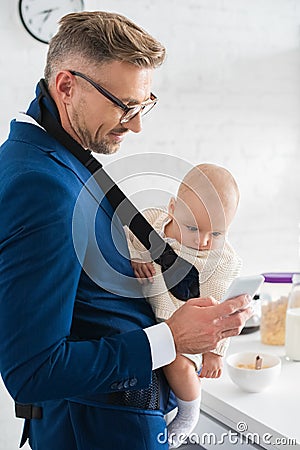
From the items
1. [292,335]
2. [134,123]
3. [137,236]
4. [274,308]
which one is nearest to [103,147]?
[134,123]

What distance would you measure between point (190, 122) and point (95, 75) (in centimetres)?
123

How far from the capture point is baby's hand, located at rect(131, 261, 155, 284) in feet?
4.14

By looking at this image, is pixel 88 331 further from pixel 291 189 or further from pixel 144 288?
pixel 291 189

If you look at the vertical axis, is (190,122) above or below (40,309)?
below

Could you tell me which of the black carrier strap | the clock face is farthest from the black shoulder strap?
the clock face

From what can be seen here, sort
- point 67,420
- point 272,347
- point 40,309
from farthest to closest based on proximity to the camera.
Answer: point 272,347 → point 67,420 → point 40,309

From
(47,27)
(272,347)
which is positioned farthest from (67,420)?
(47,27)

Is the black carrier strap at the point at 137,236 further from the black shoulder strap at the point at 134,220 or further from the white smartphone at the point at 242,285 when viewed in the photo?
the white smartphone at the point at 242,285

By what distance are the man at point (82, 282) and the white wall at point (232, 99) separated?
34.1 inches

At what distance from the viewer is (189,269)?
1.29m

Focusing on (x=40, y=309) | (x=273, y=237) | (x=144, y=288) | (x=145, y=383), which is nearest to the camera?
(x=40, y=309)

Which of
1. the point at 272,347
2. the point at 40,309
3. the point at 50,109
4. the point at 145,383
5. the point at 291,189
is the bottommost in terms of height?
the point at 272,347

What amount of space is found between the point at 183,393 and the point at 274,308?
76 cm

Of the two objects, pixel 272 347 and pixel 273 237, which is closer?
pixel 272 347
